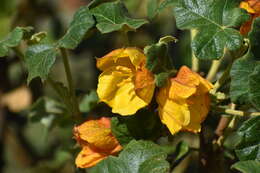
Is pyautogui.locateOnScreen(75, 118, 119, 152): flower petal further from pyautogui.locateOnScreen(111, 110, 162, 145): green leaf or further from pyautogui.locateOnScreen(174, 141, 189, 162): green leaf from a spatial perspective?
pyautogui.locateOnScreen(174, 141, 189, 162): green leaf

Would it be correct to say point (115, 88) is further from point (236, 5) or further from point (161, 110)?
point (236, 5)

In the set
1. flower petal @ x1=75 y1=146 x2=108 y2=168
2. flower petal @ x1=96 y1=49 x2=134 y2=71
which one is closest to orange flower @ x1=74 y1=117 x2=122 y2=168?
flower petal @ x1=75 y1=146 x2=108 y2=168

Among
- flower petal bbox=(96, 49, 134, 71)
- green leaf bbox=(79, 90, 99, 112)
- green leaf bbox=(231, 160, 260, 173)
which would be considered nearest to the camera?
green leaf bbox=(231, 160, 260, 173)

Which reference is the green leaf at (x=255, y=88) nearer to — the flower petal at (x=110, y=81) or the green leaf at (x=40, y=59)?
the flower petal at (x=110, y=81)

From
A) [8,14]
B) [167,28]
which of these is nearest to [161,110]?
[8,14]

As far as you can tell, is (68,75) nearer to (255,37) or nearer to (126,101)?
(126,101)
